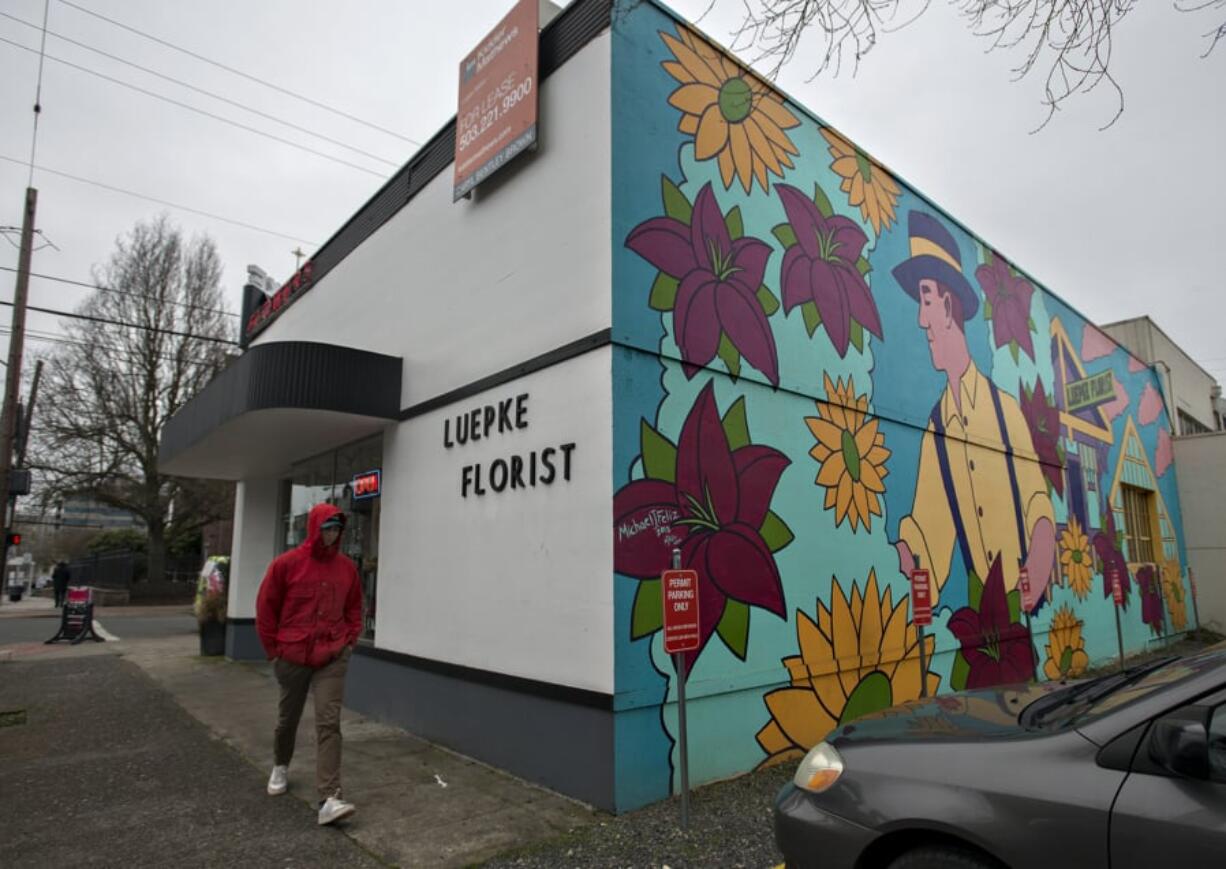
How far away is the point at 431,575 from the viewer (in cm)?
683

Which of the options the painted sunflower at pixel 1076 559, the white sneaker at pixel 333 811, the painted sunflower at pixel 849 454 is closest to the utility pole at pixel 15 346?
the white sneaker at pixel 333 811

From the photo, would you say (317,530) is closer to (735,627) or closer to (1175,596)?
(735,627)

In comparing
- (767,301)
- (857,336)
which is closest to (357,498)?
(767,301)

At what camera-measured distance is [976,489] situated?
9172 millimetres

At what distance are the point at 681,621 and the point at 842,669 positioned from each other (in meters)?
2.81

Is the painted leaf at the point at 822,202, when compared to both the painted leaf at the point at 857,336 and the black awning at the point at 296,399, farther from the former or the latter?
the black awning at the point at 296,399

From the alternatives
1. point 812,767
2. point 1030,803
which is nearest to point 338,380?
point 812,767

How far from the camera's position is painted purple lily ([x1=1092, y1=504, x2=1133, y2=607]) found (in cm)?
1231

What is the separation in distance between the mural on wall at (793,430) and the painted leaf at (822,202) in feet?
0.07

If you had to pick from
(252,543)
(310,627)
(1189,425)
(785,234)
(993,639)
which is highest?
(1189,425)

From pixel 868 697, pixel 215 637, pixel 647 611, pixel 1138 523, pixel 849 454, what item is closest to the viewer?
pixel 647 611

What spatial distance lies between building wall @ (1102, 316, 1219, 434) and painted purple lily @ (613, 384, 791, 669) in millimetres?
15508

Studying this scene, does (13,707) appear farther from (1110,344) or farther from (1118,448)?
(1110,344)

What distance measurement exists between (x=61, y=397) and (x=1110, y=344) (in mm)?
30486
